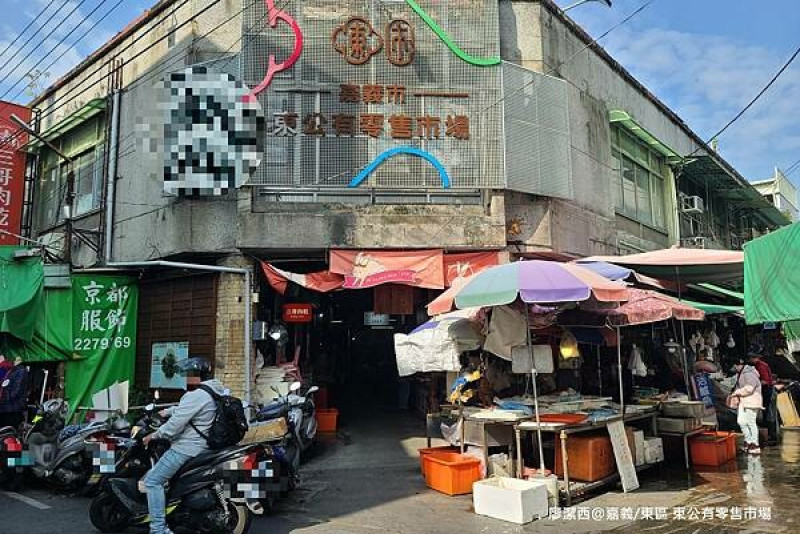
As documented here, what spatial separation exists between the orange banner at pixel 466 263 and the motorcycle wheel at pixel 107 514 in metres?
6.44

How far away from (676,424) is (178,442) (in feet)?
23.9

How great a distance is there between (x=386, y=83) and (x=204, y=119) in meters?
3.61

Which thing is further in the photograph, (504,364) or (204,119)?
(204,119)

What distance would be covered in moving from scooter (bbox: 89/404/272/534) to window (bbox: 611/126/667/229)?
1178cm

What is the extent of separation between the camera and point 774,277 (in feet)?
22.9

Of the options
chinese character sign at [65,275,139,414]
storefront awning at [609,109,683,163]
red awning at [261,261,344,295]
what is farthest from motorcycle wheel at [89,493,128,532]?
storefront awning at [609,109,683,163]

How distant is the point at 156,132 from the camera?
12430mm

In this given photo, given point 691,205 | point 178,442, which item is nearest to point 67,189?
point 178,442

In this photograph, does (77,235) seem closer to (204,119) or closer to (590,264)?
(204,119)

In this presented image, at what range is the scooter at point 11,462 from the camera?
27.9 ft

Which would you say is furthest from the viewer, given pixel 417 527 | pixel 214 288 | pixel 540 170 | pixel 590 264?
pixel 540 170

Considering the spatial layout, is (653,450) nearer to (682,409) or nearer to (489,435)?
(682,409)

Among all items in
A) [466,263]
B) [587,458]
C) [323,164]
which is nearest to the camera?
[587,458]

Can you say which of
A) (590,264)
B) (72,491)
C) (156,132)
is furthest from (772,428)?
(156,132)
